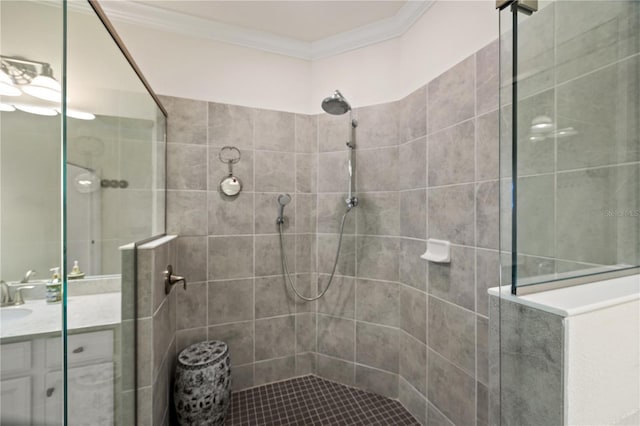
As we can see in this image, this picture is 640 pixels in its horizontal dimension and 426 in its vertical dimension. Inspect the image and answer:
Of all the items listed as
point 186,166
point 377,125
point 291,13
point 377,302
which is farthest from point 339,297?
point 291,13

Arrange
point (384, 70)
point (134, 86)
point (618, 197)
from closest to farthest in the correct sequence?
point (618, 197), point (134, 86), point (384, 70)

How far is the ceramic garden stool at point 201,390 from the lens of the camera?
4.42 feet

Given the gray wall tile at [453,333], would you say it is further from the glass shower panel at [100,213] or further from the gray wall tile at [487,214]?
the glass shower panel at [100,213]

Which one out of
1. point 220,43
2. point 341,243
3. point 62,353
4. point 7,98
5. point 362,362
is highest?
point 220,43

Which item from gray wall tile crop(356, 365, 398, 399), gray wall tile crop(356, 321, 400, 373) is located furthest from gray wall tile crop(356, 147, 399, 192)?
gray wall tile crop(356, 365, 398, 399)

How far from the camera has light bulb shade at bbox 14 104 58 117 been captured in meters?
A: 0.63

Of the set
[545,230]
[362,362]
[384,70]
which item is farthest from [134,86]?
[362,362]

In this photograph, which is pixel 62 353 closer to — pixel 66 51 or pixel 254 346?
pixel 66 51

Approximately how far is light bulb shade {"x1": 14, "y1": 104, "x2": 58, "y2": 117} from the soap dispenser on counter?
1.30 feet

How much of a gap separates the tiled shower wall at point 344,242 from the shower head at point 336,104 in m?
0.19

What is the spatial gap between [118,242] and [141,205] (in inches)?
10.4

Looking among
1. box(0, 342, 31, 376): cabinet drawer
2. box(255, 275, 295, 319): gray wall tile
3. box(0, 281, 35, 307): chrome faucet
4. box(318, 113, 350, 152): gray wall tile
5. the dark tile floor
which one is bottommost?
the dark tile floor

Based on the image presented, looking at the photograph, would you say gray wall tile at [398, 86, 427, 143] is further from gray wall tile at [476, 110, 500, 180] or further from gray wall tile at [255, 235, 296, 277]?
gray wall tile at [255, 235, 296, 277]

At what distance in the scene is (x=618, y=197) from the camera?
0.72 m
